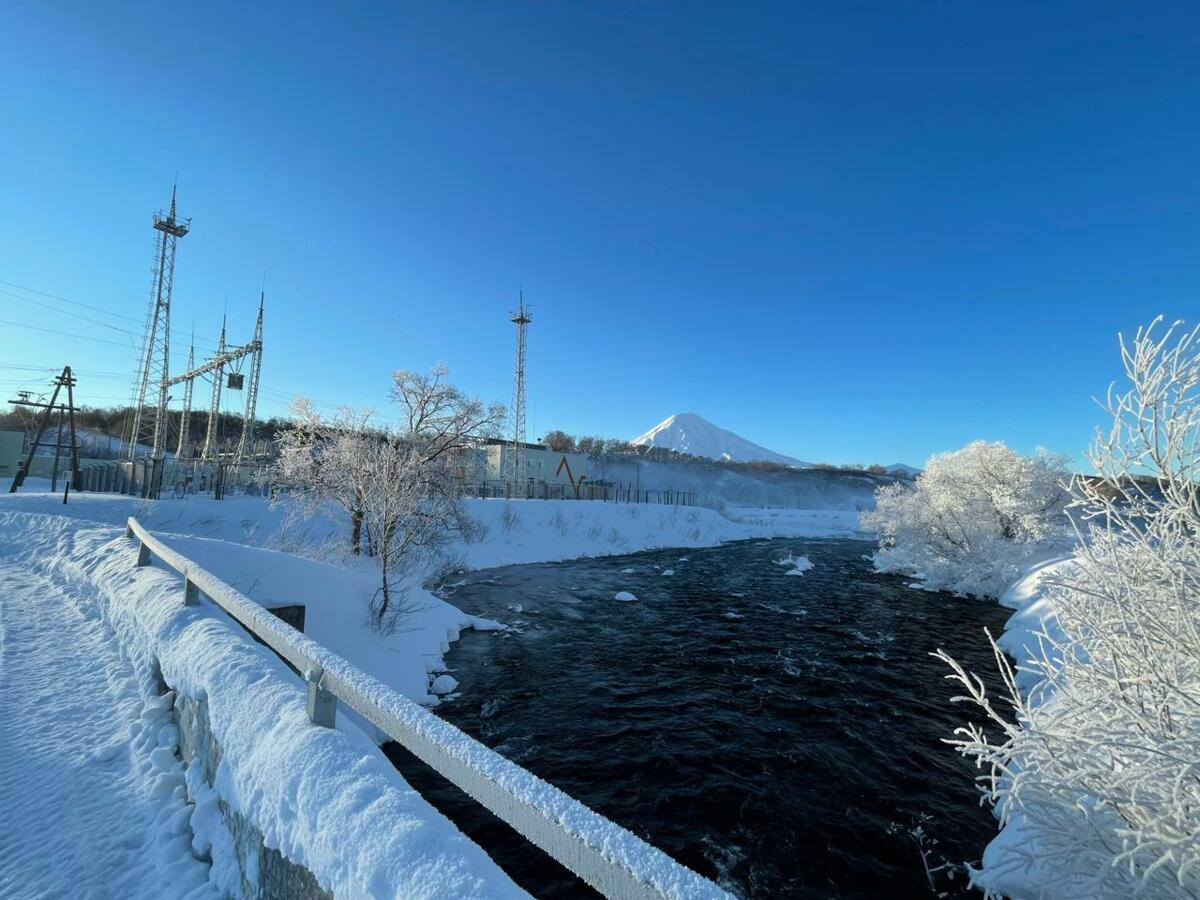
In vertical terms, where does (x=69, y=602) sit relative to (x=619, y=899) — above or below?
below

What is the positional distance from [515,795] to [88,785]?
4.13 m

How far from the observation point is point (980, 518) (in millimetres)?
25672

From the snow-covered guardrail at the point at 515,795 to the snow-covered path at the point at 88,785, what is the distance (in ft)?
4.41

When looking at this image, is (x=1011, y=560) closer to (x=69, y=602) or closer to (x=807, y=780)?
(x=807, y=780)

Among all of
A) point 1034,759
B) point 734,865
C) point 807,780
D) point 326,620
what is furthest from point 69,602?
point 1034,759

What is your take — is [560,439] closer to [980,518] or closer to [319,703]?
[980,518]

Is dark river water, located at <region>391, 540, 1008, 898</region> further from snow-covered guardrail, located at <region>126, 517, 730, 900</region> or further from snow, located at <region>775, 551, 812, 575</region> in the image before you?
snow, located at <region>775, 551, 812, 575</region>

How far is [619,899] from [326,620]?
11513 millimetres

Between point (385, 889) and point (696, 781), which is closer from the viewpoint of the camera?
point (385, 889)

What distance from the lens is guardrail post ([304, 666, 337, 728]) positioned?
2.83 meters

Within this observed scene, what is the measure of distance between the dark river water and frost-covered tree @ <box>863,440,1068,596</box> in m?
7.14

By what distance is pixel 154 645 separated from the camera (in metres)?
4.86

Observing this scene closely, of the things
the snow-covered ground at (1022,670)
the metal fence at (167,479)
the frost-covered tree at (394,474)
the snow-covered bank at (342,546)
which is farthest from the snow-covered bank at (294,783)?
the metal fence at (167,479)

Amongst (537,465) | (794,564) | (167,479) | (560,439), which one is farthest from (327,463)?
(560,439)
